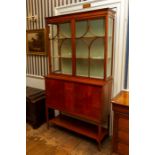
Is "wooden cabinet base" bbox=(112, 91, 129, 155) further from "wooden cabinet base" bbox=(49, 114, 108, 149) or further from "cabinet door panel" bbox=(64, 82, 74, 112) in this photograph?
"cabinet door panel" bbox=(64, 82, 74, 112)

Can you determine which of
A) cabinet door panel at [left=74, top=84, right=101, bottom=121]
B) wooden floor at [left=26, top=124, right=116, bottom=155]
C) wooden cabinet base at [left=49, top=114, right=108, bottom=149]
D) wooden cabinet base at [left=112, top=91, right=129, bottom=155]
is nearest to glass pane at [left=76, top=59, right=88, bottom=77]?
cabinet door panel at [left=74, top=84, right=101, bottom=121]

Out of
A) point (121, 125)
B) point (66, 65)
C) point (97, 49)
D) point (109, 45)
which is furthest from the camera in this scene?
point (66, 65)

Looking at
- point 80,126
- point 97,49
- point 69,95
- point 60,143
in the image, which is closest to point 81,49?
point 97,49

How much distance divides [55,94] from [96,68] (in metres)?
0.83

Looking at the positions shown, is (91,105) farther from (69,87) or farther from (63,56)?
(63,56)

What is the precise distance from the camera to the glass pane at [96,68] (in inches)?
102

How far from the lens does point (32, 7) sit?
3.45 metres

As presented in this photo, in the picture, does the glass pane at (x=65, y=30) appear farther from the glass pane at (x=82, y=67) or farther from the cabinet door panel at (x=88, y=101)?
the cabinet door panel at (x=88, y=101)

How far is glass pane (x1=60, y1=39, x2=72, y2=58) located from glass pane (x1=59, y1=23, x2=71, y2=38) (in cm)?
8

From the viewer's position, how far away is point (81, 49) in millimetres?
2725

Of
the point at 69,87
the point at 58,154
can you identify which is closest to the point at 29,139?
the point at 58,154

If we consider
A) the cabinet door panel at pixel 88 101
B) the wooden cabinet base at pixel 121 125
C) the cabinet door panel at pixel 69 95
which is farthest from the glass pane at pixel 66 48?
the wooden cabinet base at pixel 121 125

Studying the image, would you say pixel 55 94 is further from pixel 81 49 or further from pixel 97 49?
pixel 97 49
